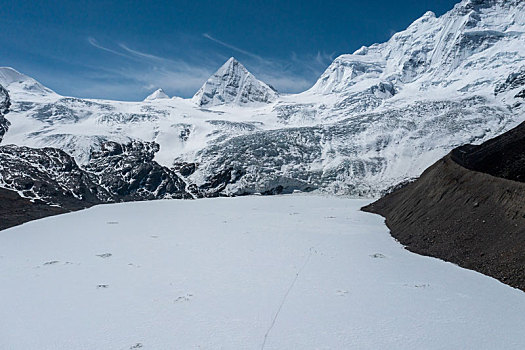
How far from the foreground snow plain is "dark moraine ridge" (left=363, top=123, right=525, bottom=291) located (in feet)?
2.29

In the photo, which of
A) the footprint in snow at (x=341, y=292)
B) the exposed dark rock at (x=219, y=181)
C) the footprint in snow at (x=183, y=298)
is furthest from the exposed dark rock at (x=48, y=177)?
the footprint in snow at (x=341, y=292)

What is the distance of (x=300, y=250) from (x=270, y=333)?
876cm

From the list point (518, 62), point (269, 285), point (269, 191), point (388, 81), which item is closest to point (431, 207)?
point (269, 285)

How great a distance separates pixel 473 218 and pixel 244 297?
31.6ft

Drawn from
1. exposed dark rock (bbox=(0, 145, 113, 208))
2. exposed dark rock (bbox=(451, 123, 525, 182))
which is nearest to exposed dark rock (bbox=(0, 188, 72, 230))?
exposed dark rock (bbox=(451, 123, 525, 182))

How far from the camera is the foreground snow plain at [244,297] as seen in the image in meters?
8.34

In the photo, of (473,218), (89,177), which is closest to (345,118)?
(89,177)

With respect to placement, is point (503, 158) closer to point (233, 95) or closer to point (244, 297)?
point (244, 297)

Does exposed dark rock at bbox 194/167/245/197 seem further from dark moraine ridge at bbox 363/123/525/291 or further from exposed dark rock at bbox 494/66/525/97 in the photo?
exposed dark rock at bbox 494/66/525/97

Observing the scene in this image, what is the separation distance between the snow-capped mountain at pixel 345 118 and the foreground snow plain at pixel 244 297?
155ft

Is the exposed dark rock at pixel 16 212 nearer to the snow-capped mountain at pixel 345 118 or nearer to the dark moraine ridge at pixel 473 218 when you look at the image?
the dark moraine ridge at pixel 473 218

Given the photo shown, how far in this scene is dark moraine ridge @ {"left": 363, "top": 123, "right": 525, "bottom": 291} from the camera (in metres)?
12.3

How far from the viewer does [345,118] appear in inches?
5025

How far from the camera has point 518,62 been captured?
11188cm
